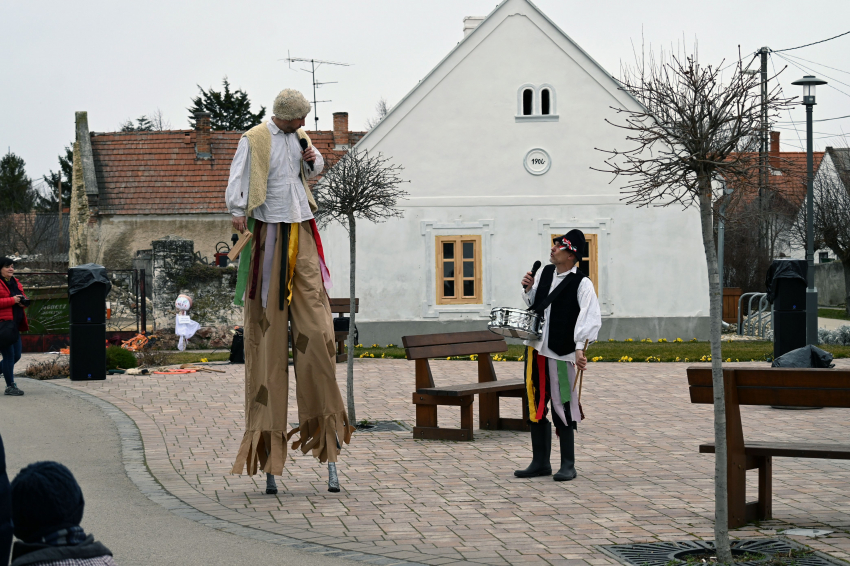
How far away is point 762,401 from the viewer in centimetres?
584

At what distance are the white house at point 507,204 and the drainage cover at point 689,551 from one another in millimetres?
18586

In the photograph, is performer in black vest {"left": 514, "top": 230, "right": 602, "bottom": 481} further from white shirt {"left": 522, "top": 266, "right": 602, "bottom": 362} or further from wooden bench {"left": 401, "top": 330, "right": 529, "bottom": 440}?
wooden bench {"left": 401, "top": 330, "right": 529, "bottom": 440}

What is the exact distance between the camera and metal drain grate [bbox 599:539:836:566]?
16.8ft

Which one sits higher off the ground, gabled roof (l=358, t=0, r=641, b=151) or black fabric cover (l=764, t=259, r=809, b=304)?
gabled roof (l=358, t=0, r=641, b=151)

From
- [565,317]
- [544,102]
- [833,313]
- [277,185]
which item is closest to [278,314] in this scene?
[277,185]

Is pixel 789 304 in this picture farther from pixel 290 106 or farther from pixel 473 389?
pixel 290 106

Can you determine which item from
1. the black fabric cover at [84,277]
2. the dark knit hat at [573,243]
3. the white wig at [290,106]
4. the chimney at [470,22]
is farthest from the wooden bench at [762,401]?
the chimney at [470,22]

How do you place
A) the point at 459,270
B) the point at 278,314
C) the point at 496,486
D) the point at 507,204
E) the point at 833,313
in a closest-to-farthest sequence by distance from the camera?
the point at 278,314, the point at 496,486, the point at 507,204, the point at 459,270, the point at 833,313

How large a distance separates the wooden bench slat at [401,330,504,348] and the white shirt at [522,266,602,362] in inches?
79.1

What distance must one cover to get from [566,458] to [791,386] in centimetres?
210

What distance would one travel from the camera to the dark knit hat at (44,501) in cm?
281

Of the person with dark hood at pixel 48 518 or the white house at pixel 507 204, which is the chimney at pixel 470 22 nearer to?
the white house at pixel 507 204

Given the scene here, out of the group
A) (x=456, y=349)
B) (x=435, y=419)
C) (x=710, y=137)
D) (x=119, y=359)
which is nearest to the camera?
(x=710, y=137)

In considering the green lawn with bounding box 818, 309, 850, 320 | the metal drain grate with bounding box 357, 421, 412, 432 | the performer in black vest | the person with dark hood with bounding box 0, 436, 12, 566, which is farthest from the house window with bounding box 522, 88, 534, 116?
the person with dark hood with bounding box 0, 436, 12, 566
